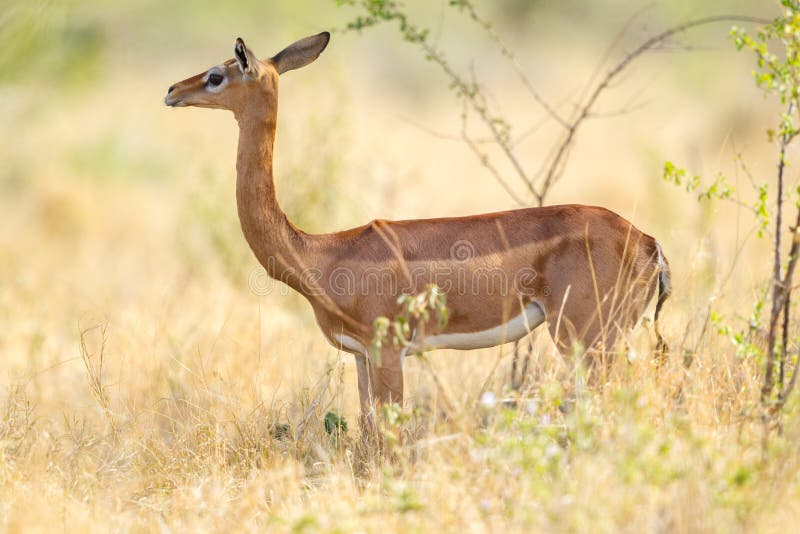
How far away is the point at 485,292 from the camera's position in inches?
198

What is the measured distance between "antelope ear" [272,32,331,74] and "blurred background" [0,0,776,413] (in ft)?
1.72

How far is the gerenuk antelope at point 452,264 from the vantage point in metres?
4.99

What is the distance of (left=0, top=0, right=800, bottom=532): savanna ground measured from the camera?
403 centimetres

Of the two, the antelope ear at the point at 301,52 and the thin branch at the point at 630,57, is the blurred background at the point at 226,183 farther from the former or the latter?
the antelope ear at the point at 301,52

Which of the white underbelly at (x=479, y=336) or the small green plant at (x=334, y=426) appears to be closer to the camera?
the white underbelly at (x=479, y=336)

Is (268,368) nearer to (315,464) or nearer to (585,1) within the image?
(315,464)

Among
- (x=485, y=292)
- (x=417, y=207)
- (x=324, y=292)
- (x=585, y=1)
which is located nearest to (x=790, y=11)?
(x=485, y=292)

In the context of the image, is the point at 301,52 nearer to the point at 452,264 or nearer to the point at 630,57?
the point at 452,264

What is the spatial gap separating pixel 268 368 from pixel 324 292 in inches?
77.3

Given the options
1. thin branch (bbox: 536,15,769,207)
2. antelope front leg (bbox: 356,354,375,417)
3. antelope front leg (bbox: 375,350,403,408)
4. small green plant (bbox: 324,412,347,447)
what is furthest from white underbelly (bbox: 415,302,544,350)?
thin branch (bbox: 536,15,769,207)

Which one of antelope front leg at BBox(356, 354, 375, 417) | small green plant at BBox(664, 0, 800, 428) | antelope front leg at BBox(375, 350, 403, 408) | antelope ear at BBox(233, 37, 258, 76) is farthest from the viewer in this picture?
antelope front leg at BBox(356, 354, 375, 417)

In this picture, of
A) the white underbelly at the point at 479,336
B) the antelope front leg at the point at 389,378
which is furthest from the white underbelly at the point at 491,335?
the antelope front leg at the point at 389,378

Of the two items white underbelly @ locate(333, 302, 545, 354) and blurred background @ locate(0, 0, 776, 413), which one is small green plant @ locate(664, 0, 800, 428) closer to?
blurred background @ locate(0, 0, 776, 413)

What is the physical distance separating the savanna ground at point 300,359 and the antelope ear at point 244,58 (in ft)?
3.28
